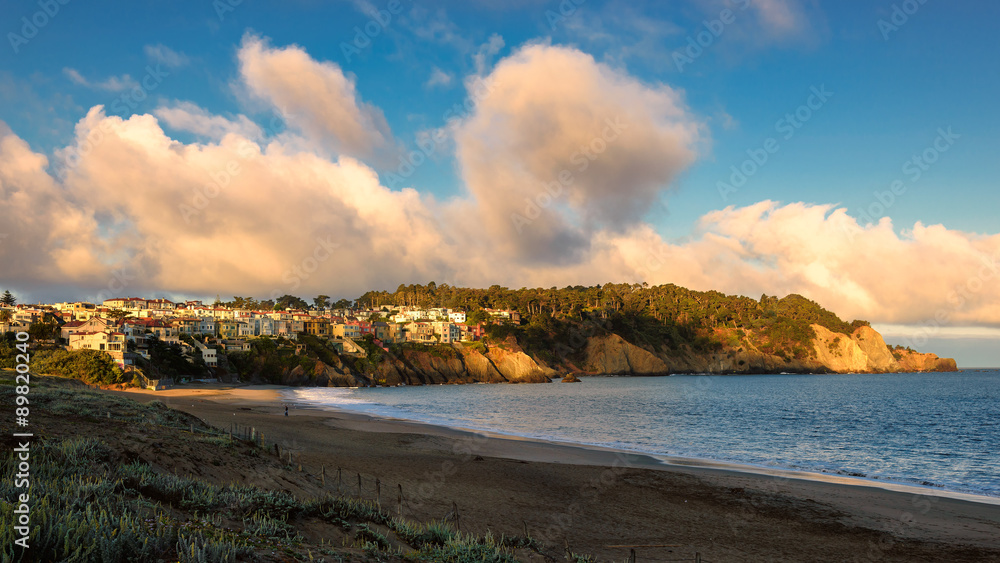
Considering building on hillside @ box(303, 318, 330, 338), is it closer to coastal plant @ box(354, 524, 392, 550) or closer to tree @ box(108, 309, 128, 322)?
tree @ box(108, 309, 128, 322)

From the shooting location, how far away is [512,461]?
28234mm

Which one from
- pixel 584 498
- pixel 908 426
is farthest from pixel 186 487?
pixel 908 426

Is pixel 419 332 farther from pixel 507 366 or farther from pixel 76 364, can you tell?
pixel 76 364

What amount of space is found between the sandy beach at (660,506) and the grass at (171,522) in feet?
10.3

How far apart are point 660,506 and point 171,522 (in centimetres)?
1677

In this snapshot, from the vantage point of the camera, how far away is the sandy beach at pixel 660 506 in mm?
15641

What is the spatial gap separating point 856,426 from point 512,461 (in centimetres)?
3854

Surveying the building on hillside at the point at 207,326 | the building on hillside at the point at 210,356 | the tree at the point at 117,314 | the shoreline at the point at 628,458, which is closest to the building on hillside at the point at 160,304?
the tree at the point at 117,314

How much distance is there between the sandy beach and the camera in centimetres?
1564

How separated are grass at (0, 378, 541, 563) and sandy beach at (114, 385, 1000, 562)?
314 cm

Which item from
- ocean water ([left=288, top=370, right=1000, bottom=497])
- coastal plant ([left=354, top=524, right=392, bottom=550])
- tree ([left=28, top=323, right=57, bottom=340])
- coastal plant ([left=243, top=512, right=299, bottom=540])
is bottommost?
ocean water ([left=288, top=370, right=1000, bottom=497])

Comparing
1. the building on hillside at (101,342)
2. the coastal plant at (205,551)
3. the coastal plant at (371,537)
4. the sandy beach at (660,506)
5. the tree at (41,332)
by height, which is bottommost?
the sandy beach at (660,506)

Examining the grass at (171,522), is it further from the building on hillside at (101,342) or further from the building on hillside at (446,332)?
the building on hillside at (446,332)

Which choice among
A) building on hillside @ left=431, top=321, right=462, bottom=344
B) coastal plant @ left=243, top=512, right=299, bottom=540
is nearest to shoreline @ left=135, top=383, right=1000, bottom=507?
coastal plant @ left=243, top=512, right=299, bottom=540
